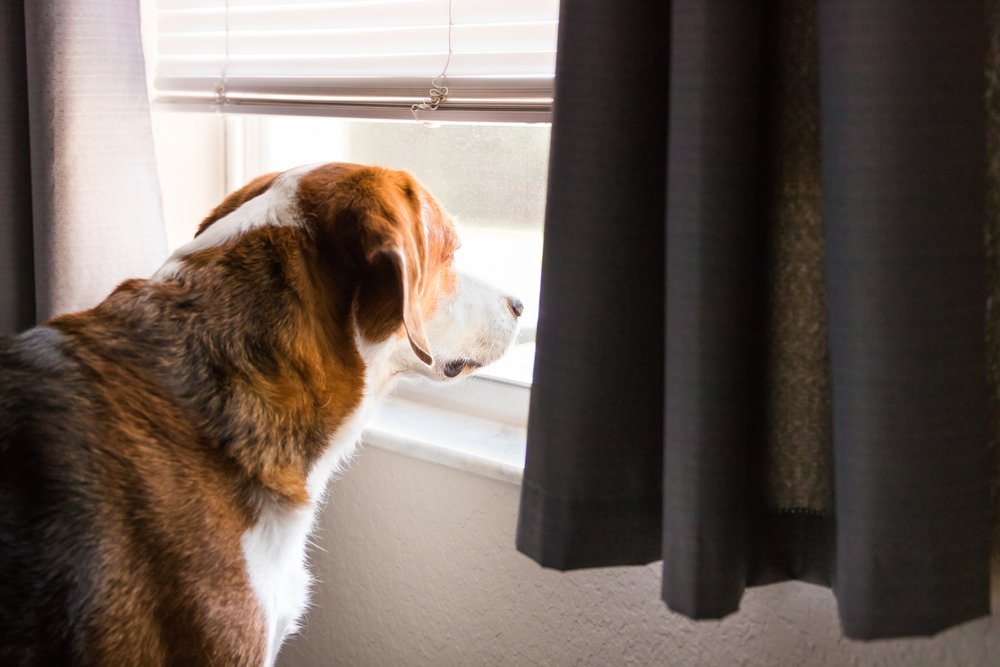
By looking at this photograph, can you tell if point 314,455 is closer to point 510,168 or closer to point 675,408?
point 675,408

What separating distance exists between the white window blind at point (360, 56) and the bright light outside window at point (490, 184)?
0.10 meters

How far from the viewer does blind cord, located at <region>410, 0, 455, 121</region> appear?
4.50 ft

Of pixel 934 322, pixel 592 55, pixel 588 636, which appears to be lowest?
pixel 588 636

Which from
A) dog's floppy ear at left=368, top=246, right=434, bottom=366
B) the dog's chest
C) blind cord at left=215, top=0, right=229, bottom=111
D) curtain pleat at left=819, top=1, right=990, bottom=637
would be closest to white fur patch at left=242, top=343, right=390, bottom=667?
the dog's chest

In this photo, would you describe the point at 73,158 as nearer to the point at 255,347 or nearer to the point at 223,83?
Result: the point at 223,83

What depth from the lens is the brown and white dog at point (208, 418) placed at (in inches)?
35.9

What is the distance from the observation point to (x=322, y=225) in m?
1.11

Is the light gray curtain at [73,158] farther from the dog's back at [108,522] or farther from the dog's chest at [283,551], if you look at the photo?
the dog's chest at [283,551]

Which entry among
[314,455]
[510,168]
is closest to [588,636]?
[314,455]

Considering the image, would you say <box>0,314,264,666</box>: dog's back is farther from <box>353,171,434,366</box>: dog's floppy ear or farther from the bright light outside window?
the bright light outside window

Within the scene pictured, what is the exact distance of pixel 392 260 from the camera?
1017mm

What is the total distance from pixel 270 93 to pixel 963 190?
1202mm

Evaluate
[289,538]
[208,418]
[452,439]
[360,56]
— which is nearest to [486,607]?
[452,439]

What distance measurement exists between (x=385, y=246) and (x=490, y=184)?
0.58 metres
